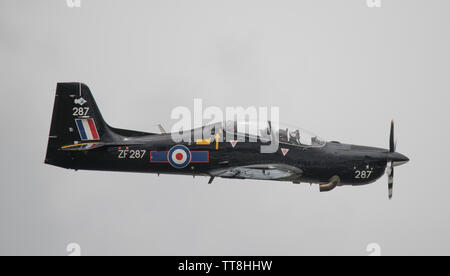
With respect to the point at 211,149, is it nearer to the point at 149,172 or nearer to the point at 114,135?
the point at 149,172

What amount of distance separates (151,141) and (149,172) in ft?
3.56

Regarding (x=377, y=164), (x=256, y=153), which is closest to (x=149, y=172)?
(x=256, y=153)

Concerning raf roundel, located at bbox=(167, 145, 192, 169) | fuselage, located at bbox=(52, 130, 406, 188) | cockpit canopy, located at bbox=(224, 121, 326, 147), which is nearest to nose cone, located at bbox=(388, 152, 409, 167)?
fuselage, located at bbox=(52, 130, 406, 188)

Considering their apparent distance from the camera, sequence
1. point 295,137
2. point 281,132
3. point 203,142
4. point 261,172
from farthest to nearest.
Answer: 1. point 295,137
2. point 281,132
3. point 203,142
4. point 261,172

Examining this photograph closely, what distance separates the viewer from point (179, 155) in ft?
66.0

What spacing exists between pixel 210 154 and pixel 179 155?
3.50ft

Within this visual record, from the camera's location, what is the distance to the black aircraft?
20.0 m

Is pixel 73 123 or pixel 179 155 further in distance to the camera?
pixel 73 123

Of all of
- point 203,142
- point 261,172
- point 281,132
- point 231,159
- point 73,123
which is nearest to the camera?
point 261,172

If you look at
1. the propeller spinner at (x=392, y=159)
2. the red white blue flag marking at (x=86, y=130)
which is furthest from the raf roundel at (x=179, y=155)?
the propeller spinner at (x=392, y=159)

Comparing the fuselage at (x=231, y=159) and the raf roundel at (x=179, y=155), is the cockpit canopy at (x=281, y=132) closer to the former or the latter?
the fuselage at (x=231, y=159)

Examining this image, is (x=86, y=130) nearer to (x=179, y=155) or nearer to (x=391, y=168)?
(x=179, y=155)

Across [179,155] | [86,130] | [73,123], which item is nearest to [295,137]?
[179,155]

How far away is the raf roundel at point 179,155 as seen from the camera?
66.0 feet
